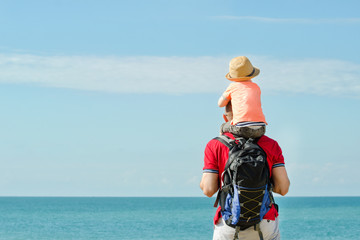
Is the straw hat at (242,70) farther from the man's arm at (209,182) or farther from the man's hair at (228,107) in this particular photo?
the man's arm at (209,182)

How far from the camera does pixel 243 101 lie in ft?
12.9

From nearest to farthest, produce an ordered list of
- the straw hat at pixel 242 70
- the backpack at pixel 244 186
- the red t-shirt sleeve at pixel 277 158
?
1. the backpack at pixel 244 186
2. the red t-shirt sleeve at pixel 277 158
3. the straw hat at pixel 242 70

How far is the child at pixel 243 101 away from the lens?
391 cm

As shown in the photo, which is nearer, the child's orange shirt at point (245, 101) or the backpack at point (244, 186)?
the backpack at point (244, 186)

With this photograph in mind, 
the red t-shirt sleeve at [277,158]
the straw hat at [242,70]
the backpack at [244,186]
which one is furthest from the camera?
the straw hat at [242,70]

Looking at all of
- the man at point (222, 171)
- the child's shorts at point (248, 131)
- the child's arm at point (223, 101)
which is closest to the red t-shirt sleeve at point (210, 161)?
the man at point (222, 171)

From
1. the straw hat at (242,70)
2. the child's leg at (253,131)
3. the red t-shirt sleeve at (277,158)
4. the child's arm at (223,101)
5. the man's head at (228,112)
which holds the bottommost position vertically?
the red t-shirt sleeve at (277,158)

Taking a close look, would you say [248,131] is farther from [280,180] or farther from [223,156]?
[280,180]

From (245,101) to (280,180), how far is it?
571 millimetres

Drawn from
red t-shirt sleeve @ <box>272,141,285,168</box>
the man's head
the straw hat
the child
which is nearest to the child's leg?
the child

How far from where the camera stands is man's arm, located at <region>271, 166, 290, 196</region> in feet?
13.0

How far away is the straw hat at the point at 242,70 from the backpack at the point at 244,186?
459mm

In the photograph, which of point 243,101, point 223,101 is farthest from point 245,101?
point 223,101

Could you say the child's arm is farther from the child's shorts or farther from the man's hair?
the child's shorts
